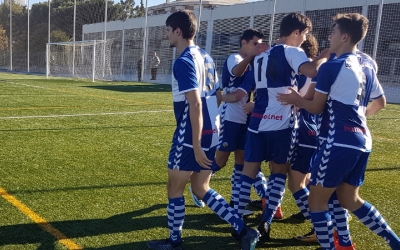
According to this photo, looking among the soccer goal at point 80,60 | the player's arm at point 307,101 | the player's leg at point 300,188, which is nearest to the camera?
the player's arm at point 307,101

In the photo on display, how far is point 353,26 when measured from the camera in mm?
3025

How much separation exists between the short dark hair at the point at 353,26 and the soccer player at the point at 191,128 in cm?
103

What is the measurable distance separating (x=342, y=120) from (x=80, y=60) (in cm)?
3478

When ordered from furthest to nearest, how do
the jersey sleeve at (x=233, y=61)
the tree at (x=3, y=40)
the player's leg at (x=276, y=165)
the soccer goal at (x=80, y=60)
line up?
the tree at (x=3, y=40) → the soccer goal at (x=80, y=60) → the jersey sleeve at (x=233, y=61) → the player's leg at (x=276, y=165)

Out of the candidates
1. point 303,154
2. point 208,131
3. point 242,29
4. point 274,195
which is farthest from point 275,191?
point 242,29

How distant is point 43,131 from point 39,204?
14.6 feet

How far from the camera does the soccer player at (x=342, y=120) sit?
298 centimetres

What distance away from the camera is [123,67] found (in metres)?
37.9

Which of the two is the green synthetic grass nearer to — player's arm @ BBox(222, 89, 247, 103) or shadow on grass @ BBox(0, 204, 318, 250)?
shadow on grass @ BBox(0, 204, 318, 250)

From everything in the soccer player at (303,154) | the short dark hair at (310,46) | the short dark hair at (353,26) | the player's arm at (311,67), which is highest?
the short dark hair at (353,26)

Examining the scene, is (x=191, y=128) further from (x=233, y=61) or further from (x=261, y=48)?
(x=233, y=61)

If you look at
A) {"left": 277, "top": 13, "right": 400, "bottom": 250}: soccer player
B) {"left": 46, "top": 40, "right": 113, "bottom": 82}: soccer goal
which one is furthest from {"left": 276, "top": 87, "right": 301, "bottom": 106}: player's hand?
{"left": 46, "top": 40, "right": 113, "bottom": 82}: soccer goal

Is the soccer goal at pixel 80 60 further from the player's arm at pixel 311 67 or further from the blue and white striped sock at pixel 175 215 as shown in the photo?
the player's arm at pixel 311 67

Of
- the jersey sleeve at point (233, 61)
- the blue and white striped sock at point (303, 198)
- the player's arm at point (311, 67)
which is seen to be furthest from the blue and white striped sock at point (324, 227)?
the jersey sleeve at point (233, 61)
